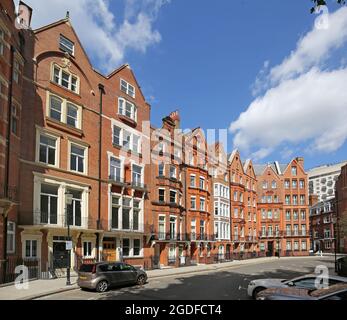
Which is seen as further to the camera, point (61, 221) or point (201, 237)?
point (201, 237)

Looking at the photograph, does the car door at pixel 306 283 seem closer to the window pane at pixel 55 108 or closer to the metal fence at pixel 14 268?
the metal fence at pixel 14 268

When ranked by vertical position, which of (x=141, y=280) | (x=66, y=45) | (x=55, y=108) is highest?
(x=66, y=45)

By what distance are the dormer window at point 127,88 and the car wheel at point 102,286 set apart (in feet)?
69.4

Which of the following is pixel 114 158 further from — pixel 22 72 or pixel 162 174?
pixel 22 72

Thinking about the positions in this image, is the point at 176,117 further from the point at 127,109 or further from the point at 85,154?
the point at 85,154

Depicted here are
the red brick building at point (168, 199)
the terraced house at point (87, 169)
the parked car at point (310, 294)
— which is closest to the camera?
the parked car at point (310, 294)

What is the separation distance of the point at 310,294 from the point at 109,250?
897 inches

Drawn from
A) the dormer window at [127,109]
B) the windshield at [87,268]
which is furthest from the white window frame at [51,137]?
the windshield at [87,268]

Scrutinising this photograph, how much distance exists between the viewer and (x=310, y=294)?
11414 mm

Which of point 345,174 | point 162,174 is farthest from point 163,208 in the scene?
point 345,174

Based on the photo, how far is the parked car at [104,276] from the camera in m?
18.9

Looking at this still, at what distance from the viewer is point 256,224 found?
6925 cm

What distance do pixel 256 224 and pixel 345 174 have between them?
19872 mm

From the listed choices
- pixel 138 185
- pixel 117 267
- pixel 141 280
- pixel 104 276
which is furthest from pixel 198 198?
pixel 104 276
